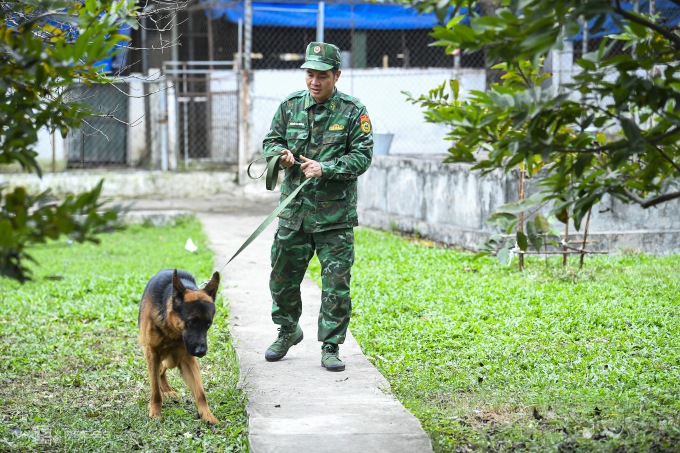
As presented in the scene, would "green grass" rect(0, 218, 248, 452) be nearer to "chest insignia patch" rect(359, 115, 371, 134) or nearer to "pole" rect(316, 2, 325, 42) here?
"chest insignia patch" rect(359, 115, 371, 134)

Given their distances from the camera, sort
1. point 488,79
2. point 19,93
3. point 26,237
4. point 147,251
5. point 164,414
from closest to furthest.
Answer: point 26,237 < point 19,93 < point 164,414 < point 147,251 < point 488,79

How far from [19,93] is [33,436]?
6.21ft

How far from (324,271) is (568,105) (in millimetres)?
2319

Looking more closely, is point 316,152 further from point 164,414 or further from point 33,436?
point 33,436

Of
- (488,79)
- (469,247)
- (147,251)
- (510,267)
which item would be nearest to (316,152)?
(510,267)

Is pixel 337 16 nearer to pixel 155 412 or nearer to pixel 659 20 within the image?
pixel 659 20

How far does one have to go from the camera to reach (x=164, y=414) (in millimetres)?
4047

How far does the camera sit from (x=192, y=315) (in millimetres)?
3621

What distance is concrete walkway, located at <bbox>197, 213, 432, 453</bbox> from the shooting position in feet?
11.0

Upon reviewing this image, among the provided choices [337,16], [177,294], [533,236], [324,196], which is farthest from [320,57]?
[337,16]

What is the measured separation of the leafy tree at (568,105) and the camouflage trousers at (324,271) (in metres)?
1.72

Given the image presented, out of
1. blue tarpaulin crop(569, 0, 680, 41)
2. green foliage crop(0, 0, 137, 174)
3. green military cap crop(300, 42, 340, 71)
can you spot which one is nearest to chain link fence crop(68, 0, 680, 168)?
blue tarpaulin crop(569, 0, 680, 41)

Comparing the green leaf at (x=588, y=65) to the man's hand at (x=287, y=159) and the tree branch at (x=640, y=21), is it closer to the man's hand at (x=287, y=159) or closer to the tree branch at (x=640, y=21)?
the tree branch at (x=640, y=21)

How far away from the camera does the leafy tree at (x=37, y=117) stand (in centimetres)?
212
